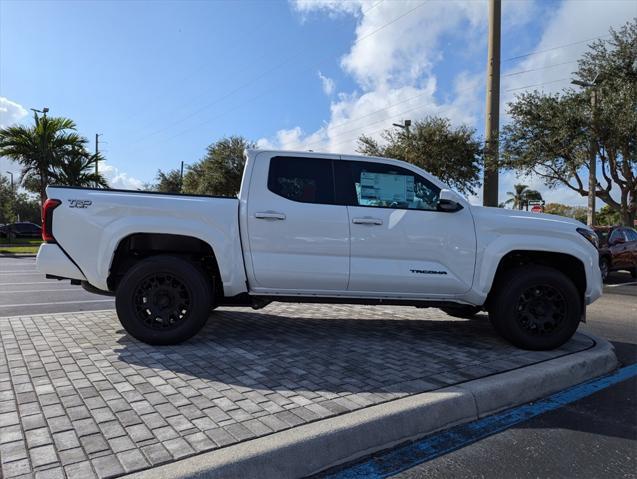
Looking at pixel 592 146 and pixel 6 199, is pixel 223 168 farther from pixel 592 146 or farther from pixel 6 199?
pixel 6 199

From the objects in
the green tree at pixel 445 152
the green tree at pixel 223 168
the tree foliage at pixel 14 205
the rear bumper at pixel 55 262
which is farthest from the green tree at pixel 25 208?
the rear bumper at pixel 55 262

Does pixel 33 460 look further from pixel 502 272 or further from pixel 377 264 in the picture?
pixel 502 272

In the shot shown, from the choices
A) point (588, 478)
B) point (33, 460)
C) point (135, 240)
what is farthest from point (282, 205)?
point (588, 478)

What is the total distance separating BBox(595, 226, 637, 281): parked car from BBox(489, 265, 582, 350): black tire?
10.8m

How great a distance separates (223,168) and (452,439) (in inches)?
1462

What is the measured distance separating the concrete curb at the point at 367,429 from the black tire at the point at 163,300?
209 cm

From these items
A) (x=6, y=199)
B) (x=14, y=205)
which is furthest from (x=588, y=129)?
(x=14, y=205)

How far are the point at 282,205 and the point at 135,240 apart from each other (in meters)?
1.51

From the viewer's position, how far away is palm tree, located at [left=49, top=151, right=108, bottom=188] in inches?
1005

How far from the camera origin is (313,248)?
4.79 metres

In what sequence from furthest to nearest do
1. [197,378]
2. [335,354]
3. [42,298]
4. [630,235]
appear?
[630,235]
[42,298]
[335,354]
[197,378]

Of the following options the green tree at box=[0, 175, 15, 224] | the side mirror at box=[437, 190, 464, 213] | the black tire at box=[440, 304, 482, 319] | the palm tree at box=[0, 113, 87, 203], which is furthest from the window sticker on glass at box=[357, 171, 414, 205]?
the green tree at box=[0, 175, 15, 224]

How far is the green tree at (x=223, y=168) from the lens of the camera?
38.3m

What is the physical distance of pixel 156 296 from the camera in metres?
4.77
